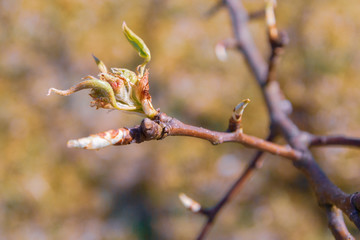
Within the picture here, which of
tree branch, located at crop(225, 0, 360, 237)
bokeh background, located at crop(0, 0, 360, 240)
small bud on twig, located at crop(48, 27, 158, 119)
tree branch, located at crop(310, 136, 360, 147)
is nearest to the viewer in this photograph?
small bud on twig, located at crop(48, 27, 158, 119)

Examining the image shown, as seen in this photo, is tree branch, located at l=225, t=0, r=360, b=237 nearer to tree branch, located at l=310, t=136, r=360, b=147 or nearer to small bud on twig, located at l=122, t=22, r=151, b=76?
tree branch, located at l=310, t=136, r=360, b=147

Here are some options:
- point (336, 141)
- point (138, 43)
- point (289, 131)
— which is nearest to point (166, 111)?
point (289, 131)

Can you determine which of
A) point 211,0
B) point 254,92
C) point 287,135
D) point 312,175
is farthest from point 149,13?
point 312,175

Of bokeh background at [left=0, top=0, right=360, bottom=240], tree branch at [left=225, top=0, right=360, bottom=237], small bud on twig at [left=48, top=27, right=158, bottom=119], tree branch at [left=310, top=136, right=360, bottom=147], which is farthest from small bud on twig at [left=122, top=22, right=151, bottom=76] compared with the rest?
bokeh background at [left=0, top=0, right=360, bottom=240]

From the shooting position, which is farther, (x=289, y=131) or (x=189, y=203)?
(x=289, y=131)

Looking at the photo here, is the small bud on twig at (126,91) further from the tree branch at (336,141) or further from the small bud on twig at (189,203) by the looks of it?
the tree branch at (336,141)

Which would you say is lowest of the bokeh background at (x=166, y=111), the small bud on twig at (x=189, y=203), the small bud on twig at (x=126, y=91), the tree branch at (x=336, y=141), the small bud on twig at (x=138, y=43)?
the tree branch at (x=336, y=141)

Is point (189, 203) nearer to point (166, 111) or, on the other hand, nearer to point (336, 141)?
point (336, 141)

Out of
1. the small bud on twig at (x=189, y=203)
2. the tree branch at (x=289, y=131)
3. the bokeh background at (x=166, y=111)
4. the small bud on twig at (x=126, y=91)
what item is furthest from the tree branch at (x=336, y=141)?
the bokeh background at (x=166, y=111)

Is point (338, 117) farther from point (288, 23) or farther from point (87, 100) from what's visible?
point (87, 100)
